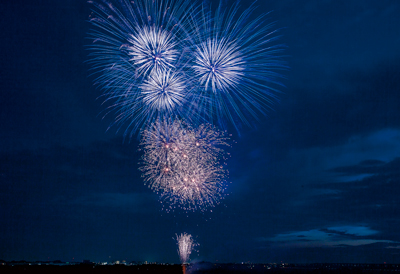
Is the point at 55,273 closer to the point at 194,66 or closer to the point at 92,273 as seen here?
the point at 92,273

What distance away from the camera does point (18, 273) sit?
A: 161 ft

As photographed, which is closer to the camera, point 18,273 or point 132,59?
point 132,59

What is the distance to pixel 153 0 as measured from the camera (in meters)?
20.0

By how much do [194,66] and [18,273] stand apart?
45.1 metres

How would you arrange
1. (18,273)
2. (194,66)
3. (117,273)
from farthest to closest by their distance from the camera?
1. (117,273)
2. (18,273)
3. (194,66)

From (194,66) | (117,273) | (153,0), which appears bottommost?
(117,273)

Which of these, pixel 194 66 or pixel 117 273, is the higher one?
pixel 194 66

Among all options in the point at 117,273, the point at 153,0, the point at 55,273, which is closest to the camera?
the point at 153,0

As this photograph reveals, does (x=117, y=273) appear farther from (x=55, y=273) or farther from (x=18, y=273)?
(x=18, y=273)

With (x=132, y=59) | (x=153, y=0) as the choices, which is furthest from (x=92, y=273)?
(x=153, y=0)

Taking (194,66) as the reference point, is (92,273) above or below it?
below

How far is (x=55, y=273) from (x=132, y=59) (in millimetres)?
49523

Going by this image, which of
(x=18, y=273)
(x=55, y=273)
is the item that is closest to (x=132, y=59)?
(x=18, y=273)

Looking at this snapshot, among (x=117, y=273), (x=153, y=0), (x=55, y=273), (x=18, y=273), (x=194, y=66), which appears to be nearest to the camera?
(x=153, y=0)
